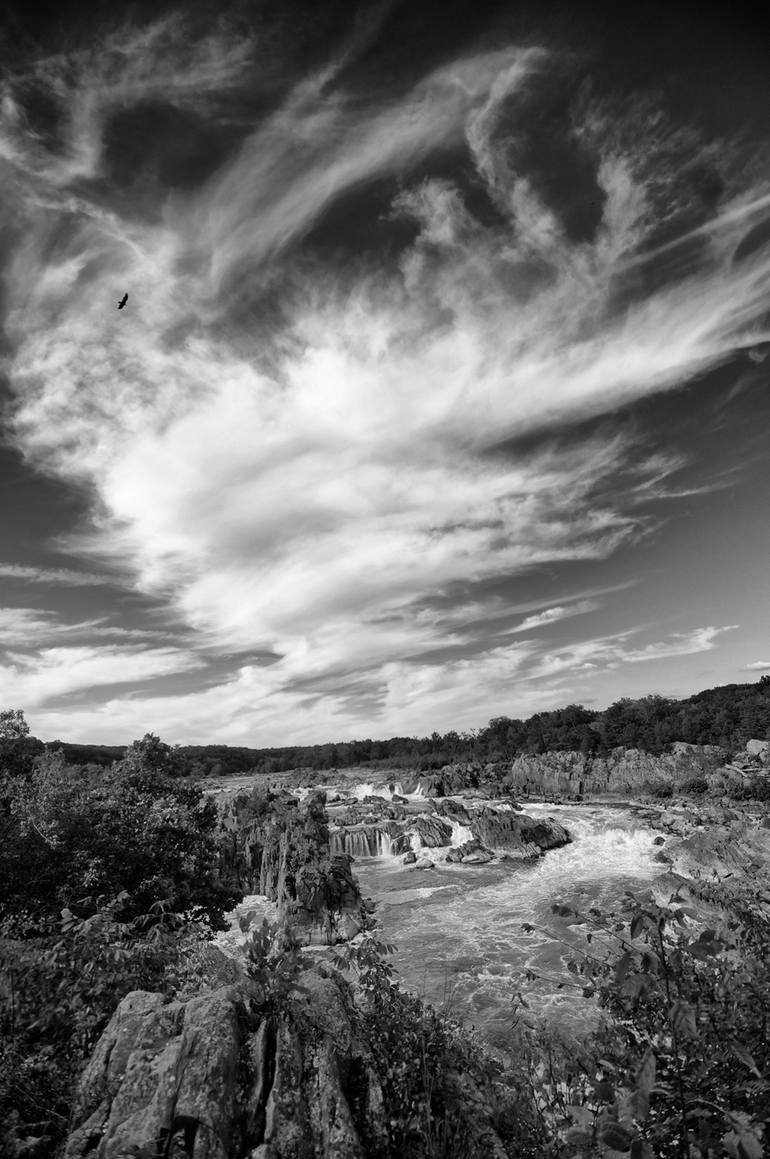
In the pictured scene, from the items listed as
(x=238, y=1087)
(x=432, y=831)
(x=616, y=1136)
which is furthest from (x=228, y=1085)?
(x=432, y=831)

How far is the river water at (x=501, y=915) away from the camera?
21938 millimetres

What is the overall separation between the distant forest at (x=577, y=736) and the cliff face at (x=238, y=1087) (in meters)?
59.7

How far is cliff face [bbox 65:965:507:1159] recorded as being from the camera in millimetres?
5211

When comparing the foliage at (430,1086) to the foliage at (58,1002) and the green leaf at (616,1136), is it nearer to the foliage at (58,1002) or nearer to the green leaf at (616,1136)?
the green leaf at (616,1136)

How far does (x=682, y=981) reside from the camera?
484cm

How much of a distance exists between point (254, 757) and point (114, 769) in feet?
601

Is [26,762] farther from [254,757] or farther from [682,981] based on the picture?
[254,757]

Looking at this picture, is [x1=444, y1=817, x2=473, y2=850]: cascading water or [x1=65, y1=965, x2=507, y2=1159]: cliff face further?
[x1=444, y1=817, x2=473, y2=850]: cascading water

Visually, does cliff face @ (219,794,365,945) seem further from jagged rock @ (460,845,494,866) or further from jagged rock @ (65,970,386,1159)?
jagged rock @ (65,970,386,1159)

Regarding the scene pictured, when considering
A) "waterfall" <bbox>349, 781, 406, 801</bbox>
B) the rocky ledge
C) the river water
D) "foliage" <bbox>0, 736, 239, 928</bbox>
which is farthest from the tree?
"waterfall" <bbox>349, 781, 406, 801</bbox>

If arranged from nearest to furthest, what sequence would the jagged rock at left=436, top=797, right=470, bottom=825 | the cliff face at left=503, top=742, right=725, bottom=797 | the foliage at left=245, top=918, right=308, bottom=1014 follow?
the foliage at left=245, top=918, right=308, bottom=1014, the jagged rock at left=436, top=797, right=470, bottom=825, the cliff face at left=503, top=742, right=725, bottom=797

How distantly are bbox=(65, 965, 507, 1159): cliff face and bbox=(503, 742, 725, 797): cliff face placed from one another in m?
81.2

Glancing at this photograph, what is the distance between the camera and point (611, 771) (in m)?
83.9

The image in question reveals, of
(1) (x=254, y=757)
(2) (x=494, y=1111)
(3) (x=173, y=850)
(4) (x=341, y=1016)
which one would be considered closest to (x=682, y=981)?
(2) (x=494, y=1111)
